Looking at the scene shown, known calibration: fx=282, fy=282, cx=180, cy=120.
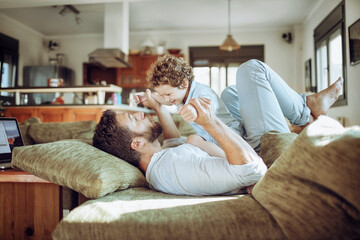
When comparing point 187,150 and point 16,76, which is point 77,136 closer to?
point 187,150

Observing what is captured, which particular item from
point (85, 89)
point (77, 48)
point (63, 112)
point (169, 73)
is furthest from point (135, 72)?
point (169, 73)

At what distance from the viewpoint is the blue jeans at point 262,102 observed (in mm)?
1551

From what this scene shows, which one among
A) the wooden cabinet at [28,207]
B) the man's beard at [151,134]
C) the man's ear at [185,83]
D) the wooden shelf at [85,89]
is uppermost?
the wooden shelf at [85,89]

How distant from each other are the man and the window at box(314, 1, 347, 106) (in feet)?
13.8

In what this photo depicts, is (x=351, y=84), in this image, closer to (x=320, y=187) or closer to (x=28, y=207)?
(x=320, y=187)

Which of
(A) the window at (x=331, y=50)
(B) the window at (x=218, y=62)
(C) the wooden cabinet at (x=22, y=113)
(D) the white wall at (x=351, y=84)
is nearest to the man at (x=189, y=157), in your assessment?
(C) the wooden cabinet at (x=22, y=113)

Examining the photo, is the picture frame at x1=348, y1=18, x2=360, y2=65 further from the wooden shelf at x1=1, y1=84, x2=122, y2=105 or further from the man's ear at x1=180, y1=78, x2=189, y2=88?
the wooden shelf at x1=1, y1=84, x2=122, y2=105

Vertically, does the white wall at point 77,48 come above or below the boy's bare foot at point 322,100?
above

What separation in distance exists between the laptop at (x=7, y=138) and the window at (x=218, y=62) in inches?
243

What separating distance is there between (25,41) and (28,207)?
7.39 meters

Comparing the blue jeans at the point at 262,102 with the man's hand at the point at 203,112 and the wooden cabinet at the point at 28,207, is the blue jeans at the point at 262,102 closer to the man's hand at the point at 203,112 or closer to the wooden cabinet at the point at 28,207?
the man's hand at the point at 203,112

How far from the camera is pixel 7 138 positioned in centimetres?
163

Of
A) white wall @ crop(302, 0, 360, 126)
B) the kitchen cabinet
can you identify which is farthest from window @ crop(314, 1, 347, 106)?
the kitchen cabinet

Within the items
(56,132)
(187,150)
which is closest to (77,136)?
(56,132)
